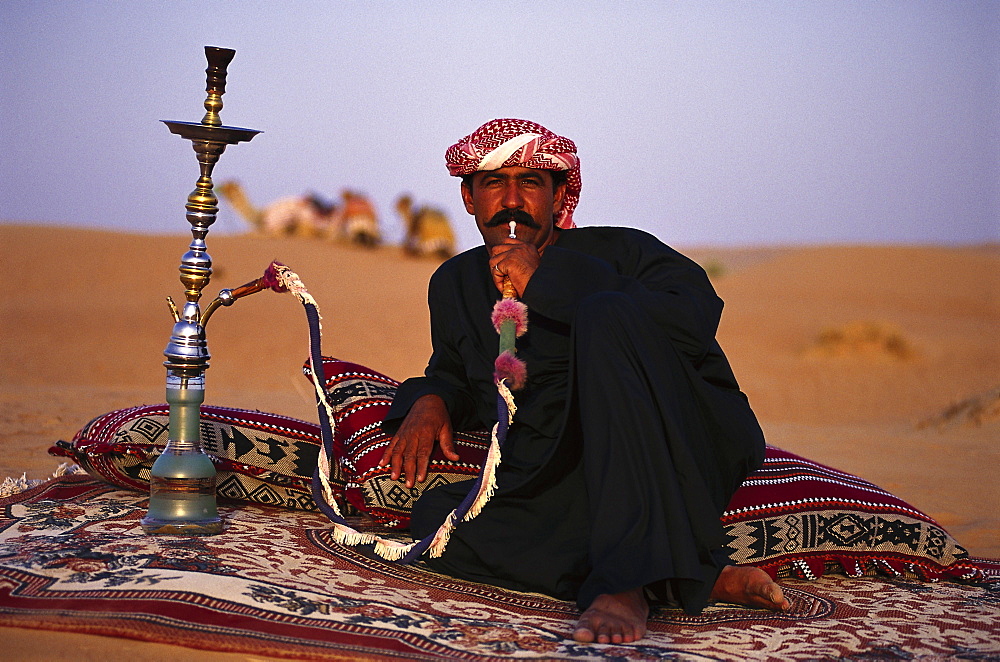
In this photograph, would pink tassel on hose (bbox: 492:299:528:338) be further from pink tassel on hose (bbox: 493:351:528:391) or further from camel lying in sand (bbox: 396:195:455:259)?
camel lying in sand (bbox: 396:195:455:259)

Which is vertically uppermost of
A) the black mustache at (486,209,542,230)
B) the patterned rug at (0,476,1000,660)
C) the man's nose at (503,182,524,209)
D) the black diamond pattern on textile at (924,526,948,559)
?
the man's nose at (503,182,524,209)

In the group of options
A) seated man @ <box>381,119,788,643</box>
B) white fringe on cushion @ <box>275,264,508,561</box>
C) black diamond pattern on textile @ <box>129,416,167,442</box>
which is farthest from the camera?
black diamond pattern on textile @ <box>129,416,167,442</box>

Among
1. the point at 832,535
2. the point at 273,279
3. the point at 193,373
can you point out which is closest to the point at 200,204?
the point at 273,279

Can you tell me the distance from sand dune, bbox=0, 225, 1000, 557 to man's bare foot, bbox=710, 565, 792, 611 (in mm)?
2054

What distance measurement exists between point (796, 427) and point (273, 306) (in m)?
9.24

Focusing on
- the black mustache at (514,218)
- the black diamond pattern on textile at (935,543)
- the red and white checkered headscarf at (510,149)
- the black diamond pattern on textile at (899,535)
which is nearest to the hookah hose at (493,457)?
the black mustache at (514,218)

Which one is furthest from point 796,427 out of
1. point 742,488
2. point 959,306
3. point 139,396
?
point 959,306

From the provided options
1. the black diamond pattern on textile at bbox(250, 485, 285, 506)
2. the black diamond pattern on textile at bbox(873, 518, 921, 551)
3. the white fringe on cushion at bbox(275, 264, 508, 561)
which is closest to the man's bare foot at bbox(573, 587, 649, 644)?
the white fringe on cushion at bbox(275, 264, 508, 561)

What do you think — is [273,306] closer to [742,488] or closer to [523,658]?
[742,488]

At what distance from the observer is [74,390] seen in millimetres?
10172

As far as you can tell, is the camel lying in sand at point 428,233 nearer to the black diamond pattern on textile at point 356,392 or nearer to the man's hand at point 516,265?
the black diamond pattern on textile at point 356,392

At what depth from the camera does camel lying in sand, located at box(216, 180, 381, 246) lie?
960 inches

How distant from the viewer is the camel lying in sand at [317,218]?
80.0 ft

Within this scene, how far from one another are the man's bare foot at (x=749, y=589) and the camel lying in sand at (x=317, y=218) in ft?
69.7
